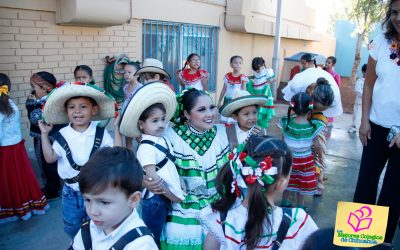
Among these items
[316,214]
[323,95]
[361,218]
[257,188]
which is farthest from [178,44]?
[361,218]

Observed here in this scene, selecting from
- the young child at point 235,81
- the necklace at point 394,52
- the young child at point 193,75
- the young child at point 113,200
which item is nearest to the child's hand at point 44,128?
the young child at point 113,200

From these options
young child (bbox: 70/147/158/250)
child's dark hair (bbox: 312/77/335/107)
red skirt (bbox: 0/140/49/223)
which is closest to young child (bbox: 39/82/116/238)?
young child (bbox: 70/147/158/250)

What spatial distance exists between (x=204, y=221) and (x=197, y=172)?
717 millimetres

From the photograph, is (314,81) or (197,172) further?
(314,81)

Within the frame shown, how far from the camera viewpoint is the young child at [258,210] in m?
1.75

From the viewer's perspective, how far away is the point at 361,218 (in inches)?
54.7

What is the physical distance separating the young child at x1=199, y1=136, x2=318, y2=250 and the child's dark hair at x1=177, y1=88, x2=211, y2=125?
1047 mm

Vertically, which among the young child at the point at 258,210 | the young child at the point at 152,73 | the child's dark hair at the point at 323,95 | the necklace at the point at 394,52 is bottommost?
the young child at the point at 258,210

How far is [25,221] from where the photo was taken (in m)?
3.91

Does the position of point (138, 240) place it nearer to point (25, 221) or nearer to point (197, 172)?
point (197, 172)

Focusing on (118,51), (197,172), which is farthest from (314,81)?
(118,51)

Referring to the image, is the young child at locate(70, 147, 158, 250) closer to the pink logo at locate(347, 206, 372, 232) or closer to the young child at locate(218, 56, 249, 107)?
the pink logo at locate(347, 206, 372, 232)

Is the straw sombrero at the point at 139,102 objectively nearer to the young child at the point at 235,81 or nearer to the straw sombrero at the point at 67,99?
the straw sombrero at the point at 67,99

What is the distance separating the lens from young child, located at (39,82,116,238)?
269cm
